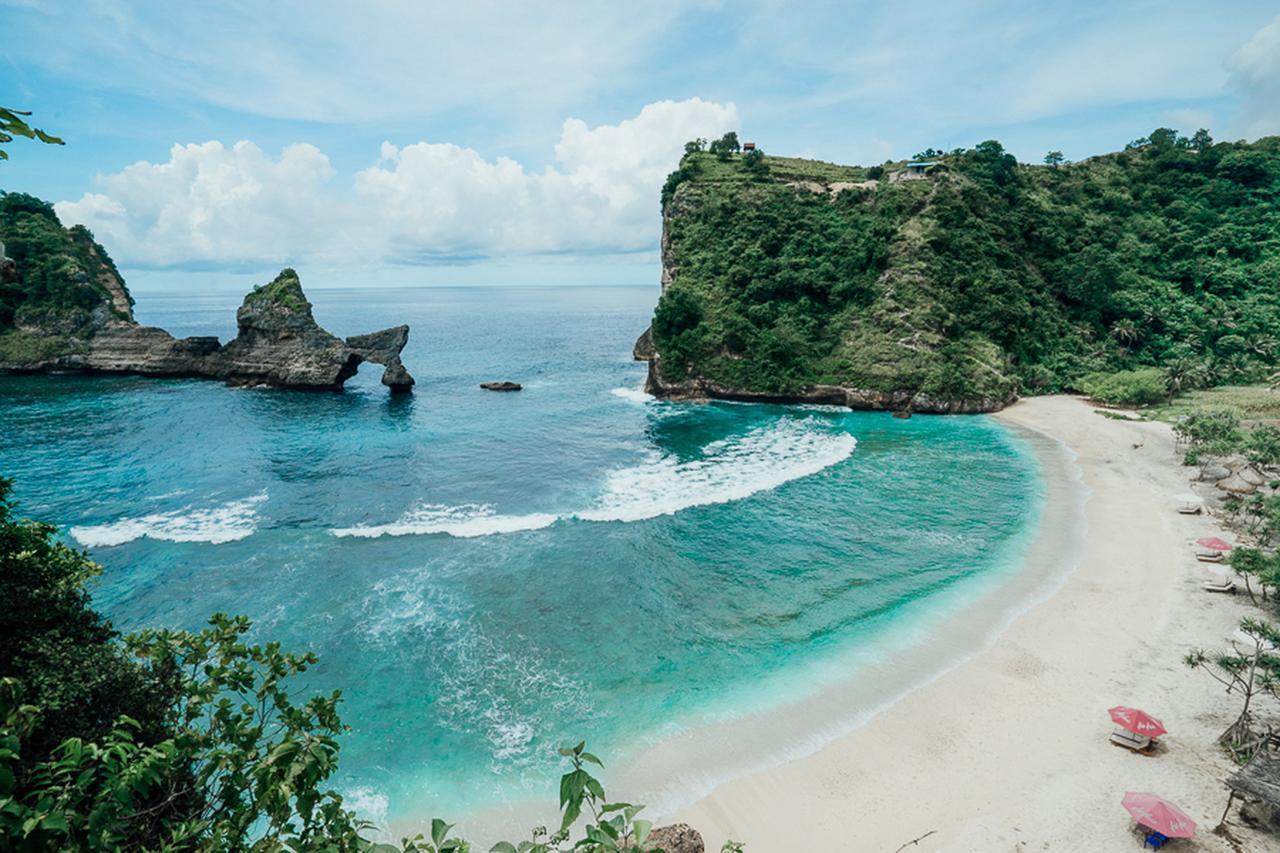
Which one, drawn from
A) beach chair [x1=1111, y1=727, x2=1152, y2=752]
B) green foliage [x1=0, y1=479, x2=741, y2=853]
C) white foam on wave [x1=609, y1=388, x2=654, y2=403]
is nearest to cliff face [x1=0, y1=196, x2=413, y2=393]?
white foam on wave [x1=609, y1=388, x2=654, y2=403]

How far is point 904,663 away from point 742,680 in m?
6.48

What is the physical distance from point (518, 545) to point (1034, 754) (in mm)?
23816

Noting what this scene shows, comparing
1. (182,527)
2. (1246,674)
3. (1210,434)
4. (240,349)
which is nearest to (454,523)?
(182,527)

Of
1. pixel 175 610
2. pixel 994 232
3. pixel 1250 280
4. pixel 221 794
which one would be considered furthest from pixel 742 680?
pixel 1250 280

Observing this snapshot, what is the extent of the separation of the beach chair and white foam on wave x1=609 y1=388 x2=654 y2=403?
2050 inches

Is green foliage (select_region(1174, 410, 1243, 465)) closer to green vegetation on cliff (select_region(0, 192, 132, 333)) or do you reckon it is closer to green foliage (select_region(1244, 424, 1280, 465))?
green foliage (select_region(1244, 424, 1280, 465))

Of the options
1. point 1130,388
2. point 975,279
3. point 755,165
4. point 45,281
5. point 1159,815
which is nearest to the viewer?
point 1159,815

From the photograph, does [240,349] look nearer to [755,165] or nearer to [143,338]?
[143,338]

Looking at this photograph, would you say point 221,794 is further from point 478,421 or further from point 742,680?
point 478,421

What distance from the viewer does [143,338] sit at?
74.5m

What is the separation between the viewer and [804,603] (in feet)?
87.7

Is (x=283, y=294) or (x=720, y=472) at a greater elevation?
(x=283, y=294)

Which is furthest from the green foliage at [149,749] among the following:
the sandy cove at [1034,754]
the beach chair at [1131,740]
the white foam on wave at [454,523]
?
the white foam on wave at [454,523]

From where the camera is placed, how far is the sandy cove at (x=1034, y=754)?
15.6 meters
